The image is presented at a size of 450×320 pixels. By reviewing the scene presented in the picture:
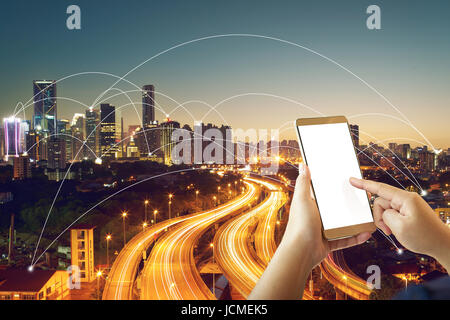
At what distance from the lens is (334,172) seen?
3.48 feet

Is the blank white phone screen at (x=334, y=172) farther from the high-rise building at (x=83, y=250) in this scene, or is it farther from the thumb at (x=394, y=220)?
the high-rise building at (x=83, y=250)

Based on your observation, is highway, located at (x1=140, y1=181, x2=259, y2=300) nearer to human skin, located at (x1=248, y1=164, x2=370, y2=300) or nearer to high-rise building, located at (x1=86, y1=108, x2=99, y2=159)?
human skin, located at (x1=248, y1=164, x2=370, y2=300)

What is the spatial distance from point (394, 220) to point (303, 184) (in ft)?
1.22

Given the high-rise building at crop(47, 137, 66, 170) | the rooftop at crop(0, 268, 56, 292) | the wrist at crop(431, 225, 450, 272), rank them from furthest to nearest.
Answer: the high-rise building at crop(47, 137, 66, 170), the rooftop at crop(0, 268, 56, 292), the wrist at crop(431, 225, 450, 272)

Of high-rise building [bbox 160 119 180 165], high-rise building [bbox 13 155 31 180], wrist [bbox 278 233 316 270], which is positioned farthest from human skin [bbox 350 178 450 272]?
high-rise building [bbox 160 119 180 165]

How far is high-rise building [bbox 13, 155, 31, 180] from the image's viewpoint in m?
16.3

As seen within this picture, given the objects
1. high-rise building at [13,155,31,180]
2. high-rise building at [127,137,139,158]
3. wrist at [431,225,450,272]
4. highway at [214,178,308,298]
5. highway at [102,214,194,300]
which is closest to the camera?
wrist at [431,225,450,272]

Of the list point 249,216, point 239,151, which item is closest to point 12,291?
point 249,216

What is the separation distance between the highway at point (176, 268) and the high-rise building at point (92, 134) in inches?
544

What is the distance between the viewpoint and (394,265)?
8391 mm

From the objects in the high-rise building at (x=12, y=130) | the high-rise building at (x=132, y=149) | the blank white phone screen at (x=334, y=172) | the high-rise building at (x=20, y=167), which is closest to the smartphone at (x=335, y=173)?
the blank white phone screen at (x=334, y=172)
